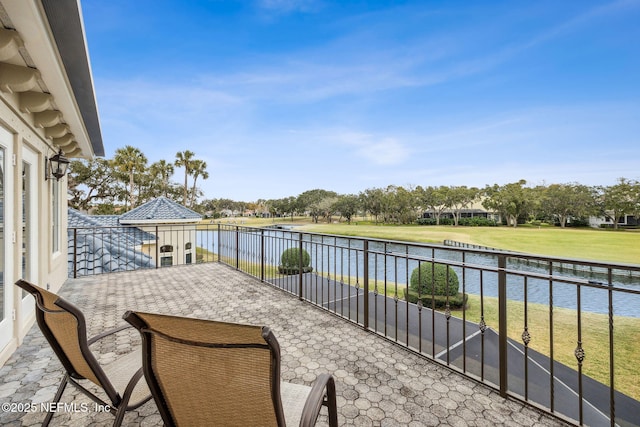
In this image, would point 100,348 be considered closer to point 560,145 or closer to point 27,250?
point 27,250

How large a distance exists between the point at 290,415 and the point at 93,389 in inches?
70.6

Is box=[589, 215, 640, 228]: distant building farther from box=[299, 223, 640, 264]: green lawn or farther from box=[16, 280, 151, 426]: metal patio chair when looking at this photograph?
box=[16, 280, 151, 426]: metal patio chair

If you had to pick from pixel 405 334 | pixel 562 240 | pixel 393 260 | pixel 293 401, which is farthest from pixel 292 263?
pixel 562 240

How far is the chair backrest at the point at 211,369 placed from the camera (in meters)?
0.84

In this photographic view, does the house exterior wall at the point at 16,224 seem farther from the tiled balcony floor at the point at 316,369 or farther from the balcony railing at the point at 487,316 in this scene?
the balcony railing at the point at 487,316

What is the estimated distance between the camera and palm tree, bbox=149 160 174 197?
29.5 m

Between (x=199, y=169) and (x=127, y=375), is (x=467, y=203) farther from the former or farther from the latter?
(x=127, y=375)

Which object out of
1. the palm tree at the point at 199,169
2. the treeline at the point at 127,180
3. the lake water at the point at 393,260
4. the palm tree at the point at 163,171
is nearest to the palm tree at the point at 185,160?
the treeline at the point at 127,180

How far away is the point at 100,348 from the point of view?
2.71 m

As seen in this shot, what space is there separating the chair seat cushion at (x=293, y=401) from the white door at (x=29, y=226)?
3.45 metres

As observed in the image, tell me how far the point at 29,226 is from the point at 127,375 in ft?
10.3

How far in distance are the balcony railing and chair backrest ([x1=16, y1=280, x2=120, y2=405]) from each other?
191cm

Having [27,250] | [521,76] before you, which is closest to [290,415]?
[27,250]

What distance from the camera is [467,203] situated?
132 feet
